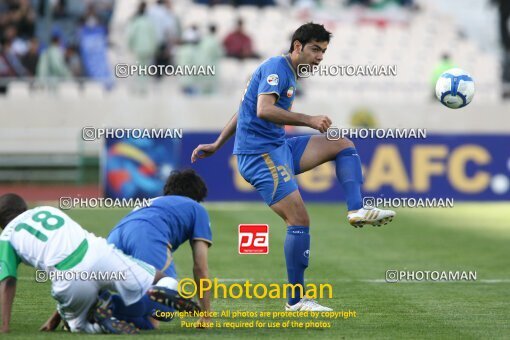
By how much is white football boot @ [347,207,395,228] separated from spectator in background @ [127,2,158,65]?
54.0ft

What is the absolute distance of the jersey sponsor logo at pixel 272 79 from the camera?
29.4 feet

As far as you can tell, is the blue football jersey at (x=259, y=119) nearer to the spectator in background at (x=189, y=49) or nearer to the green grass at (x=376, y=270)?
the green grass at (x=376, y=270)

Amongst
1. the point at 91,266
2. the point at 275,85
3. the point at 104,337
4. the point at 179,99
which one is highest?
the point at 179,99

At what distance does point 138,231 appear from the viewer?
827 centimetres

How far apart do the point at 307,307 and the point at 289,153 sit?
4.17 feet

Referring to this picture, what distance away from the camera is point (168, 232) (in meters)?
8.38

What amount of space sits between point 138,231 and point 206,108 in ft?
56.0

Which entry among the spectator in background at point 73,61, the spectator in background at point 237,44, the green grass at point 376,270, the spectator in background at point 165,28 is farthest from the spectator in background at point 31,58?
the green grass at point 376,270

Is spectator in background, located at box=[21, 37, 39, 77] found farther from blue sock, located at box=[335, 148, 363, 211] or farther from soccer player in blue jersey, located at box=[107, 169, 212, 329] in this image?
soccer player in blue jersey, located at box=[107, 169, 212, 329]

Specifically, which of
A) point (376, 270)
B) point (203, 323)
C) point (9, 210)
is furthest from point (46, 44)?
point (203, 323)

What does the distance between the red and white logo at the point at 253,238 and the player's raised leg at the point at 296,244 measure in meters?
0.24

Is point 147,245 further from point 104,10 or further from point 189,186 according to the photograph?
point 104,10

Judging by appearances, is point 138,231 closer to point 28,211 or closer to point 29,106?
point 28,211

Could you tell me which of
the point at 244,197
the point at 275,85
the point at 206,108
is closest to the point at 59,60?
the point at 206,108
